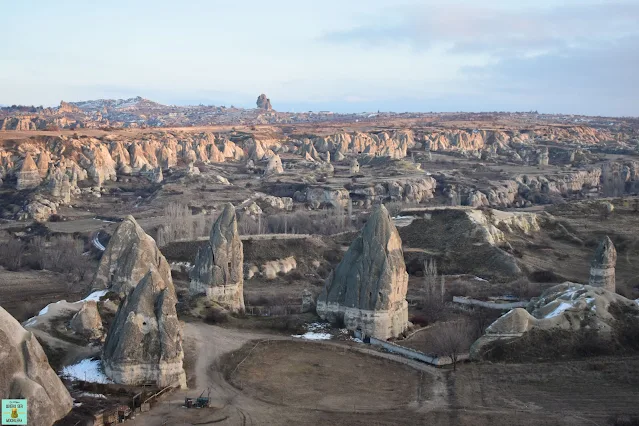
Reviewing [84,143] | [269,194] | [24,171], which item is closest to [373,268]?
[269,194]

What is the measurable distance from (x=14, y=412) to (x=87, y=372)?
642cm

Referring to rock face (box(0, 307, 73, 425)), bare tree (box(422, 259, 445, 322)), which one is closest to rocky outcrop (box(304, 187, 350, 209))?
bare tree (box(422, 259, 445, 322))

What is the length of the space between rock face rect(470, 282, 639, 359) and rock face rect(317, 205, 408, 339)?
480 cm

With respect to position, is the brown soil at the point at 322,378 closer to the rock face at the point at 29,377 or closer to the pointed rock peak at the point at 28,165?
the rock face at the point at 29,377

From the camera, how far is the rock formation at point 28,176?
91.4m

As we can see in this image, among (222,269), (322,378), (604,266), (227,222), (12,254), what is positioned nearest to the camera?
(322,378)

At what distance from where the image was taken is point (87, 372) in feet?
85.2

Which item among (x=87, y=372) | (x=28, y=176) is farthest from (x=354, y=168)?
(x=87, y=372)

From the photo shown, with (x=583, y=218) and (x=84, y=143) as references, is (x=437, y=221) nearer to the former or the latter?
(x=583, y=218)

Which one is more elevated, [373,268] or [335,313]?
[373,268]

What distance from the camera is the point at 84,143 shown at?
116m

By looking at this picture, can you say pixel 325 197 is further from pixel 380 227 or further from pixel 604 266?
pixel 380 227

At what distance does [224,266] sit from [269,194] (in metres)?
58.9

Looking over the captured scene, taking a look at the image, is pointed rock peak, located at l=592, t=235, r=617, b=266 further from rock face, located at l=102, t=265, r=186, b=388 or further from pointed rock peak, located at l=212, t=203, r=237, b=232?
rock face, located at l=102, t=265, r=186, b=388
